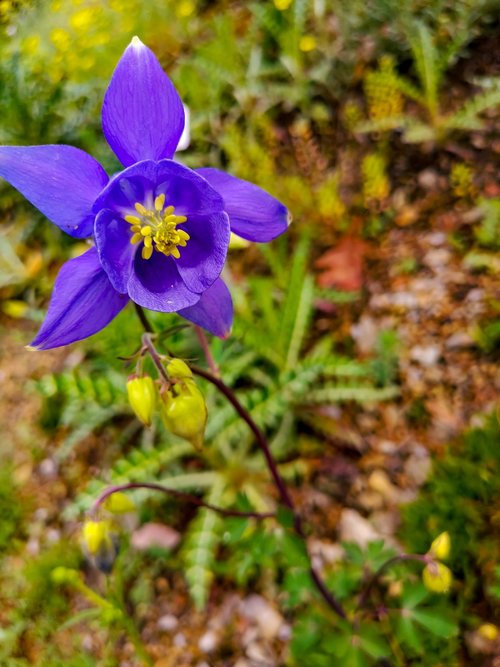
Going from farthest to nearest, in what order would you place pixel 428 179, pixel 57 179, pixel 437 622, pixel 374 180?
pixel 428 179 → pixel 374 180 → pixel 437 622 → pixel 57 179

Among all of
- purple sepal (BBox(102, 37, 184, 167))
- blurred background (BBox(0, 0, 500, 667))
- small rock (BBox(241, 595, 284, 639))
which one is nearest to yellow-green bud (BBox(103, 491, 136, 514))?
blurred background (BBox(0, 0, 500, 667))

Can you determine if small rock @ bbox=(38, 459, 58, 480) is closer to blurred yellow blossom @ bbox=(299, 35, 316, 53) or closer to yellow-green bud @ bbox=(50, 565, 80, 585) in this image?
yellow-green bud @ bbox=(50, 565, 80, 585)

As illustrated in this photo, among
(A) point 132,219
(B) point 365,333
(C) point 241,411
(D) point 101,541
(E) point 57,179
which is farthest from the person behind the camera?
(B) point 365,333

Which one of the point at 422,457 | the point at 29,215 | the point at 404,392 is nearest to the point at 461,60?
the point at 404,392

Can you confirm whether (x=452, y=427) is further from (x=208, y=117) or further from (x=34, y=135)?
(x=34, y=135)

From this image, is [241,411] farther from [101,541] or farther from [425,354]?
[425,354]

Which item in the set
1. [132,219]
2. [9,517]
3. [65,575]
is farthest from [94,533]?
[9,517]

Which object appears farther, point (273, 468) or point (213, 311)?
point (273, 468)
